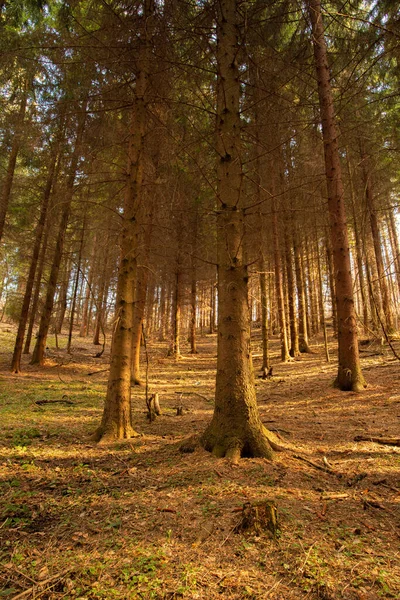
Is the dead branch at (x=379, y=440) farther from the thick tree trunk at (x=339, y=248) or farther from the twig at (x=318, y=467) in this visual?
the thick tree trunk at (x=339, y=248)

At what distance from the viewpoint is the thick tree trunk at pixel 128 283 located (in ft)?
16.0

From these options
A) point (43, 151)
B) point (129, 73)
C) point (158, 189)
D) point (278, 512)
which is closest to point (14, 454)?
point (278, 512)

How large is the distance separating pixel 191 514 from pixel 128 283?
128 inches

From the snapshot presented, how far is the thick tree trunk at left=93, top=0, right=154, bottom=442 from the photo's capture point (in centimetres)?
488

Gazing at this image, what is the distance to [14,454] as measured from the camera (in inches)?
162

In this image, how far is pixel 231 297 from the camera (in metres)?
4.12

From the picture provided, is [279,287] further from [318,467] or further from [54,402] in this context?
[318,467]

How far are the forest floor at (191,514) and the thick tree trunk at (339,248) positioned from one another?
1.80 metres

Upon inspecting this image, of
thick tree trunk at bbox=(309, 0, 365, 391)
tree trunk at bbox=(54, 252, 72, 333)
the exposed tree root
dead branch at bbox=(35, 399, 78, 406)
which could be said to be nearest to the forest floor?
the exposed tree root

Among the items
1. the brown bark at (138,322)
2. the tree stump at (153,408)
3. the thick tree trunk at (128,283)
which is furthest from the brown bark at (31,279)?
the tree stump at (153,408)

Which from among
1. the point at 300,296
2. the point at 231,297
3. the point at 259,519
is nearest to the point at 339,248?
the point at 231,297

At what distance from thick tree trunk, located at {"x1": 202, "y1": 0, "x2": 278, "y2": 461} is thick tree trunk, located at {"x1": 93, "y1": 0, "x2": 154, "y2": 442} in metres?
1.43

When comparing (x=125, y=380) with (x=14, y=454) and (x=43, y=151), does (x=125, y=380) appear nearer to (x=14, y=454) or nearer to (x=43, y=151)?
(x=14, y=454)

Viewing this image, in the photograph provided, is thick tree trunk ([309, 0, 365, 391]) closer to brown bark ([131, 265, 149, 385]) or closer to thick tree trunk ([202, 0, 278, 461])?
thick tree trunk ([202, 0, 278, 461])
